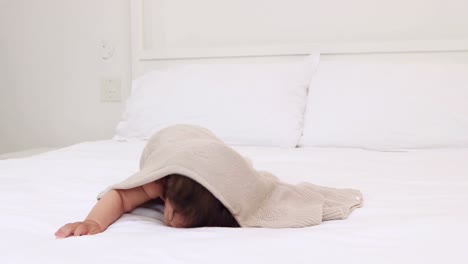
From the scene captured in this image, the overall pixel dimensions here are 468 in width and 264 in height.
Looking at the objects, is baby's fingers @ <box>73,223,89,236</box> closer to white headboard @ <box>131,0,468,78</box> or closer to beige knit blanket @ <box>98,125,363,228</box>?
beige knit blanket @ <box>98,125,363,228</box>

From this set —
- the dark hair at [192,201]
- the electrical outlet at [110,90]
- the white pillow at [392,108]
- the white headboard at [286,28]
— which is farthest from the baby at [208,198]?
the electrical outlet at [110,90]

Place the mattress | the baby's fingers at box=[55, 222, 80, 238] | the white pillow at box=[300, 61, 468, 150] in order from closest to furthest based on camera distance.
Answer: the mattress → the baby's fingers at box=[55, 222, 80, 238] → the white pillow at box=[300, 61, 468, 150]

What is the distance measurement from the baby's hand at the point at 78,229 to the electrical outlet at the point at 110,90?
1560mm

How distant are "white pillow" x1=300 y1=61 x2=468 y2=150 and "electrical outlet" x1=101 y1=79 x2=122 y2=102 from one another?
0.95 m

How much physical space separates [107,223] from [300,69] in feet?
3.89

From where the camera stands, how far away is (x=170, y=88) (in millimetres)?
1794

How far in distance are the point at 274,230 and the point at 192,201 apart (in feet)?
0.42

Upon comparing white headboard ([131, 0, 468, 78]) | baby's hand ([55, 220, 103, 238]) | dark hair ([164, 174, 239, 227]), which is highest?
white headboard ([131, 0, 468, 78])

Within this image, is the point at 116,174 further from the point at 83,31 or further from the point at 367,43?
the point at 83,31

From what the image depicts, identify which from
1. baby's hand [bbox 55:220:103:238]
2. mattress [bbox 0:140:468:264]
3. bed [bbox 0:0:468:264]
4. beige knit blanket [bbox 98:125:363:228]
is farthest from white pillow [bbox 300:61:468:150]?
baby's hand [bbox 55:220:103:238]

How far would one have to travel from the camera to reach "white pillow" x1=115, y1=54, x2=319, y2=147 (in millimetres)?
1648

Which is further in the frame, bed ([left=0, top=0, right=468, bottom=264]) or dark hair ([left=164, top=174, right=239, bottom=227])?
dark hair ([left=164, top=174, right=239, bottom=227])

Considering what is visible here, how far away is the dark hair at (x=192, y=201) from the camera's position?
73 cm

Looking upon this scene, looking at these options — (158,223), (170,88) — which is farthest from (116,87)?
(158,223)
